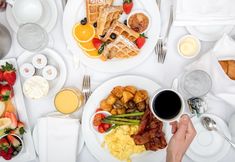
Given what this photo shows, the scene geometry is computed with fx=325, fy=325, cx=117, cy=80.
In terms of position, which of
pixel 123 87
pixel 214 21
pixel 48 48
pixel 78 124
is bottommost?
pixel 78 124

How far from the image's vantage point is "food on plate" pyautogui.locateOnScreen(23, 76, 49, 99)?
125 centimetres

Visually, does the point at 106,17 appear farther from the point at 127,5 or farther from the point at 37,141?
the point at 37,141

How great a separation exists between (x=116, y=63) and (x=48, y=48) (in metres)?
0.27

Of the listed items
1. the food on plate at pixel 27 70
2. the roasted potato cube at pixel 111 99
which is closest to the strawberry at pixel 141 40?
the roasted potato cube at pixel 111 99

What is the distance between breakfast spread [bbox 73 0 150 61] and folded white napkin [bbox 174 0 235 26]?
0.13 metres

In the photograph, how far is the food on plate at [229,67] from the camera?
1170 millimetres

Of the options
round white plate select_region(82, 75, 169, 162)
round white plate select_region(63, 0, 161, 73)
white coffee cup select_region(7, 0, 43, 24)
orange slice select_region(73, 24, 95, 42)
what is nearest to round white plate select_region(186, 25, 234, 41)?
round white plate select_region(63, 0, 161, 73)

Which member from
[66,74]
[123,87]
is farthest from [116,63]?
[66,74]

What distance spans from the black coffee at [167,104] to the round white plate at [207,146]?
0.19 m

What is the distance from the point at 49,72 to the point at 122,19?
35cm

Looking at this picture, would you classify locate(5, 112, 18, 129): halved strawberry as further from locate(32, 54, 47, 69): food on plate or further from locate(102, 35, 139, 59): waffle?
locate(102, 35, 139, 59): waffle

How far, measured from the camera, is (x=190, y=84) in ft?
3.94

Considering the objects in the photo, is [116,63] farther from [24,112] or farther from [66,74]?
[24,112]

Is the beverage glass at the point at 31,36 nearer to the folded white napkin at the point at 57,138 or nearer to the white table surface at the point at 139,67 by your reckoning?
the white table surface at the point at 139,67
